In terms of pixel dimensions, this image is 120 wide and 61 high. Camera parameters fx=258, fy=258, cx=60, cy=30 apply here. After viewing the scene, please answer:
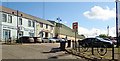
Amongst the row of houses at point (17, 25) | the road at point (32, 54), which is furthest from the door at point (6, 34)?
the road at point (32, 54)

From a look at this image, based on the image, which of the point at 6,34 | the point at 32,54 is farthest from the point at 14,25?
the point at 32,54

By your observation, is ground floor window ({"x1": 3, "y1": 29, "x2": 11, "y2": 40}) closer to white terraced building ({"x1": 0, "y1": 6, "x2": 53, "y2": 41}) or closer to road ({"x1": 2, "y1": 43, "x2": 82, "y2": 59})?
white terraced building ({"x1": 0, "y1": 6, "x2": 53, "y2": 41})

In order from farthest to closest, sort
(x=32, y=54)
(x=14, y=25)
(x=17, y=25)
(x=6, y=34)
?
(x=17, y=25)
(x=14, y=25)
(x=6, y=34)
(x=32, y=54)

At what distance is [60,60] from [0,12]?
106 ft

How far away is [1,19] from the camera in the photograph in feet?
151

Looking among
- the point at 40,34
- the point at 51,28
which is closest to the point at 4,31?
the point at 40,34

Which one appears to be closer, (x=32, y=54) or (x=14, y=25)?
(x=32, y=54)

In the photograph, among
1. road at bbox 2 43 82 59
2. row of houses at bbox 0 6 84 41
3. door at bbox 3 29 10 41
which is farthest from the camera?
row of houses at bbox 0 6 84 41

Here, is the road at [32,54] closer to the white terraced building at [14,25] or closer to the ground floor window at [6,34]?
the white terraced building at [14,25]

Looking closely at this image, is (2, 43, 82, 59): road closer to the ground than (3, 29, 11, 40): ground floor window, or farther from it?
closer to the ground

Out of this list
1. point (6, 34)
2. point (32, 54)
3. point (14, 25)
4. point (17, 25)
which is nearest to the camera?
point (32, 54)

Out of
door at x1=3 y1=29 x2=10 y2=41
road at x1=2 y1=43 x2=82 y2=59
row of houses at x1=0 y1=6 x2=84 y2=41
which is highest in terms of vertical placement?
row of houses at x1=0 y1=6 x2=84 y2=41

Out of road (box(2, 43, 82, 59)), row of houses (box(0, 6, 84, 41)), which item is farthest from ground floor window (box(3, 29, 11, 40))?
road (box(2, 43, 82, 59))

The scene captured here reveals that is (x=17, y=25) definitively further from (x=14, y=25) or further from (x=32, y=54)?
(x=32, y=54)
